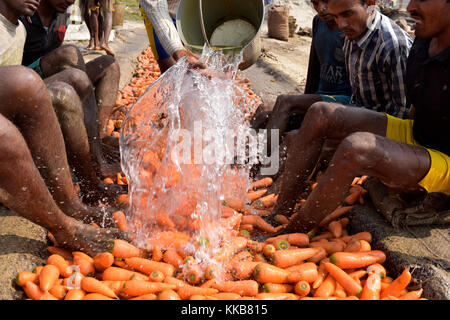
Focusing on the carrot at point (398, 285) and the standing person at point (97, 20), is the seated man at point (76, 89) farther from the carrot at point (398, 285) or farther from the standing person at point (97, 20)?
the standing person at point (97, 20)

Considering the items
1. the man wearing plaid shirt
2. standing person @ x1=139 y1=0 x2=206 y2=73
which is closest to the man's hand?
standing person @ x1=139 y1=0 x2=206 y2=73

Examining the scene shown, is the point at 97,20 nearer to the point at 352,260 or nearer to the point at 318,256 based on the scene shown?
the point at 318,256

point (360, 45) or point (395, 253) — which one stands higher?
point (360, 45)

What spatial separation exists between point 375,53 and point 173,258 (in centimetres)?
193

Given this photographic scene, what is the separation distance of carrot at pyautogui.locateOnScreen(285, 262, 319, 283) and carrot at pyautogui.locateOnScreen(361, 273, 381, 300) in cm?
24

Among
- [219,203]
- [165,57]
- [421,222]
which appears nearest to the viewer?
[421,222]

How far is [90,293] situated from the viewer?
6.05 feet

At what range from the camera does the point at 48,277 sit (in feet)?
5.91

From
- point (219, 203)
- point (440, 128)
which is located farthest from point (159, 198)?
point (440, 128)

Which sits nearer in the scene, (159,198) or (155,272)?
(155,272)

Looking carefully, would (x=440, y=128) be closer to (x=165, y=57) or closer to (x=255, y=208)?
(x=255, y=208)

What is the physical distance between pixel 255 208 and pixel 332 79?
4.74ft

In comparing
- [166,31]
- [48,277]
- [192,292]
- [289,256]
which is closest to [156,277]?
[192,292]

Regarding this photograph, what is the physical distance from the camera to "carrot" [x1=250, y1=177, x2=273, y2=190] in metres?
3.07
